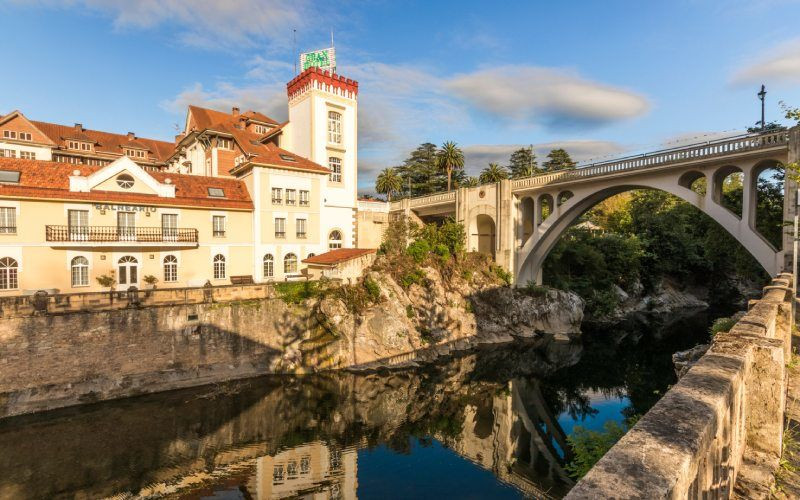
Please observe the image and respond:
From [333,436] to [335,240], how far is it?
18942 millimetres

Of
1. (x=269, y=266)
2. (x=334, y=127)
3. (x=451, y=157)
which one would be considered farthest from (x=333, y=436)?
(x=451, y=157)

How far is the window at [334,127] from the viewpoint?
118 ft

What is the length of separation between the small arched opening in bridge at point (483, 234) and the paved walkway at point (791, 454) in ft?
102

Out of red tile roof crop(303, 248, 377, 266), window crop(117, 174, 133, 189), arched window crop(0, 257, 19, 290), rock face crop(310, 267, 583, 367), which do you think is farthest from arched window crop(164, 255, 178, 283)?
rock face crop(310, 267, 583, 367)

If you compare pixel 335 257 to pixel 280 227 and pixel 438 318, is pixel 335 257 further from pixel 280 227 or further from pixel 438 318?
pixel 438 318

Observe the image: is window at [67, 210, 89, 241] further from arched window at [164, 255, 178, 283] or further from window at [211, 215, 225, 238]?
window at [211, 215, 225, 238]

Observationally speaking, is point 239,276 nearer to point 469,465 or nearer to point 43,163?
→ point 43,163

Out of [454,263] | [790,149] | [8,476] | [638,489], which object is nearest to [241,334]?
[8,476]

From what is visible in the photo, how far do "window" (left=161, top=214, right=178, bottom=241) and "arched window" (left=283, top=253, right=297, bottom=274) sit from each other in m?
7.56

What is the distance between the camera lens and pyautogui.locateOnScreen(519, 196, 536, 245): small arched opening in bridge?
120ft

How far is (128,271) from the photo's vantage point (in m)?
25.3

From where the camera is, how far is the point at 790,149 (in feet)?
64.3

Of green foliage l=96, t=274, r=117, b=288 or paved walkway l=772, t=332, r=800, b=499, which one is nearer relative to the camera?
paved walkway l=772, t=332, r=800, b=499

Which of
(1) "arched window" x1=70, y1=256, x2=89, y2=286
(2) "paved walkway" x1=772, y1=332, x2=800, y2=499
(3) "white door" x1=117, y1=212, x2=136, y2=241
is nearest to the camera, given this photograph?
(2) "paved walkway" x1=772, y1=332, x2=800, y2=499
